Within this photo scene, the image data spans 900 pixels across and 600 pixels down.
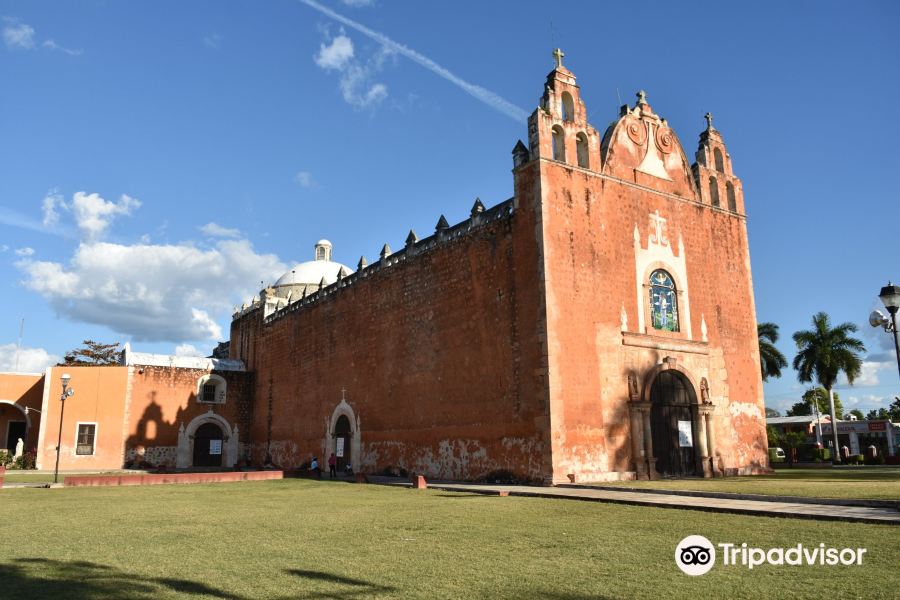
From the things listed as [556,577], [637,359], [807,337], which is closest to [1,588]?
[556,577]

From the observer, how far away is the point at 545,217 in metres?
16.8

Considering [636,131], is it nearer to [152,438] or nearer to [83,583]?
[83,583]

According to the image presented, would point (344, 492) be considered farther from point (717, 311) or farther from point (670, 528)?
point (717, 311)

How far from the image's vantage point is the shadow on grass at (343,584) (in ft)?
15.8

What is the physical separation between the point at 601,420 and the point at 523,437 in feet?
6.41

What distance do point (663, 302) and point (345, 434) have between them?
12191 mm

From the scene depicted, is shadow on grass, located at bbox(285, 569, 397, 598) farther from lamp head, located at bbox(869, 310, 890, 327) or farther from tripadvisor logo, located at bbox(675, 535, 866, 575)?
lamp head, located at bbox(869, 310, 890, 327)

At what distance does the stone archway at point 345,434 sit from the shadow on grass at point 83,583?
58.3ft

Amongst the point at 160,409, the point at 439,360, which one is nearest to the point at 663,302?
A: the point at 439,360

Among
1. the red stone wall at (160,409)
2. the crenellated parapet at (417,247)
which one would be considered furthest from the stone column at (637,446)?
the red stone wall at (160,409)

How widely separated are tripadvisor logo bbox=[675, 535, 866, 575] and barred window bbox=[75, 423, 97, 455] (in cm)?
2865

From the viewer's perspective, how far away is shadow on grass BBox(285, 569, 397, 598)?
190 inches

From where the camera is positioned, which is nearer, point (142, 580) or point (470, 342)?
point (142, 580)

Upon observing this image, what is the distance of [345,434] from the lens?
24656mm
